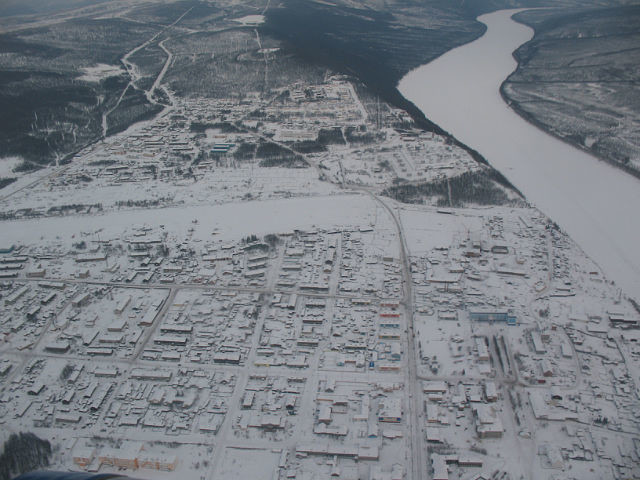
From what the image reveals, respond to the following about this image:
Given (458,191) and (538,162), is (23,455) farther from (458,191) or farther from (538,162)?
(538,162)

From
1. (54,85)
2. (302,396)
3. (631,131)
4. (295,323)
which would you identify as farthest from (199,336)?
(54,85)

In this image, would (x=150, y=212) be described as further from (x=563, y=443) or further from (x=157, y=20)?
(x=157, y=20)

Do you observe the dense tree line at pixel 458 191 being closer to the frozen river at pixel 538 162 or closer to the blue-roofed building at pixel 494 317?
the frozen river at pixel 538 162

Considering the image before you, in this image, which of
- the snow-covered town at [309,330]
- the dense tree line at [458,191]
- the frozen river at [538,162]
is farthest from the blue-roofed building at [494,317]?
the dense tree line at [458,191]

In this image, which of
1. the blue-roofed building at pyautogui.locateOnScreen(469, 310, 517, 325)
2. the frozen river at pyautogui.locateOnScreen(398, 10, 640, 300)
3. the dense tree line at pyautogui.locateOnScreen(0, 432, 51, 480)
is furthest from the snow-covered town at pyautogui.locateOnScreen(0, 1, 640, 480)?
the frozen river at pyautogui.locateOnScreen(398, 10, 640, 300)

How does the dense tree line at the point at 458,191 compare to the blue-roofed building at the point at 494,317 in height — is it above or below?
above

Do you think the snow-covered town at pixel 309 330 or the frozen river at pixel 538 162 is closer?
the snow-covered town at pixel 309 330


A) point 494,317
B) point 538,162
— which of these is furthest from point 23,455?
point 538,162
